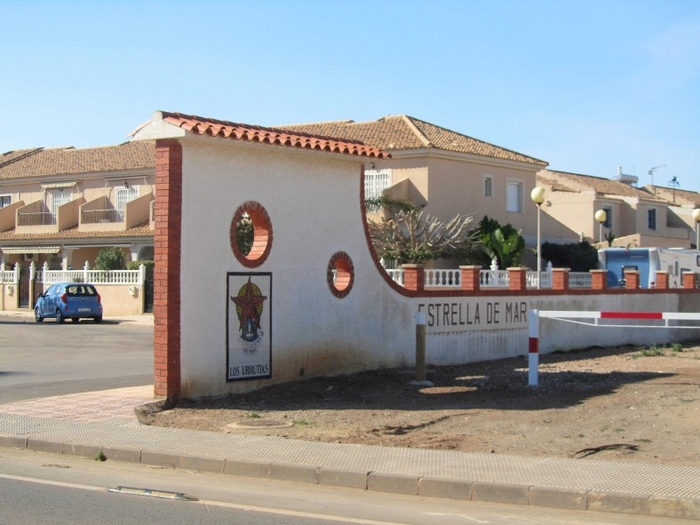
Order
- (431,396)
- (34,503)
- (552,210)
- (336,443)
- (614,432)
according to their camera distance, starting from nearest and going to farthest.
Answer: (34,503) < (336,443) < (614,432) < (431,396) < (552,210)

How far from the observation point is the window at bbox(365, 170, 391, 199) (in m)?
39.8

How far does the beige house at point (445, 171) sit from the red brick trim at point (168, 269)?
25075 millimetres

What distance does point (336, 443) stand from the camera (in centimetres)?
1043

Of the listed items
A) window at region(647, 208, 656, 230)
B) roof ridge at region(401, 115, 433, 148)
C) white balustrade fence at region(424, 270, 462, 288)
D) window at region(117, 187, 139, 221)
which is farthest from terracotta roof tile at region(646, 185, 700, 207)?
white balustrade fence at region(424, 270, 462, 288)

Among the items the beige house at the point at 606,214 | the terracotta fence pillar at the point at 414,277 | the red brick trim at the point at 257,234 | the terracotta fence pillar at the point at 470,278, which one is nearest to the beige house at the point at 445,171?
the beige house at the point at 606,214

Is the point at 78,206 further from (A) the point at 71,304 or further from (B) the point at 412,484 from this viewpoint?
(B) the point at 412,484

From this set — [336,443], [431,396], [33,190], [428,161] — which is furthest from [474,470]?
[33,190]

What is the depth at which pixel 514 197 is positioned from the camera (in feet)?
145

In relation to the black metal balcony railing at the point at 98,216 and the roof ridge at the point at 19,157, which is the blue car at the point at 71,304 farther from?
the roof ridge at the point at 19,157

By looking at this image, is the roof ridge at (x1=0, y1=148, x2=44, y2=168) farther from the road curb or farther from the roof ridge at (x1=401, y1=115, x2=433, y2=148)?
the road curb

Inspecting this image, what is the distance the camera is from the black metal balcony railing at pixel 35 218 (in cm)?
5445

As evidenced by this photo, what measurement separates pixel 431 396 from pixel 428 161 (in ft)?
84.2

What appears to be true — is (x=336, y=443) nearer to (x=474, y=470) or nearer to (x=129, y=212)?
(x=474, y=470)

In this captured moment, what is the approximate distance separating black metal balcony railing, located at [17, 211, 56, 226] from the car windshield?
20180 millimetres
